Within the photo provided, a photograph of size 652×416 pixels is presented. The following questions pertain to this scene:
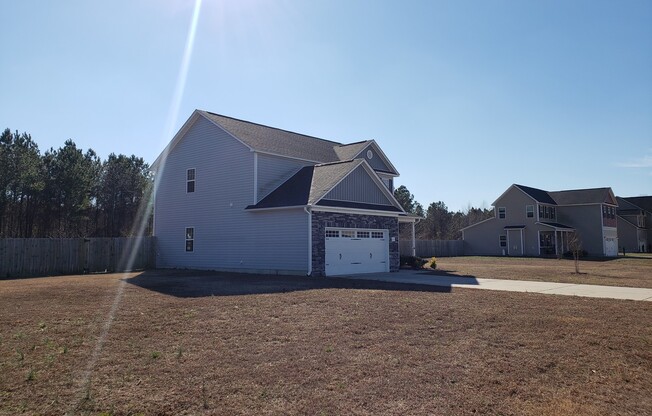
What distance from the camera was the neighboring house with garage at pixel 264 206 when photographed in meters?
20.1

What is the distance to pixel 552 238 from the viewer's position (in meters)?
47.1

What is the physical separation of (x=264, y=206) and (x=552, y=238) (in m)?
36.8

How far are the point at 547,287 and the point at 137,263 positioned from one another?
67.0 feet

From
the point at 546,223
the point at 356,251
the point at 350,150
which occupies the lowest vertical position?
the point at 356,251

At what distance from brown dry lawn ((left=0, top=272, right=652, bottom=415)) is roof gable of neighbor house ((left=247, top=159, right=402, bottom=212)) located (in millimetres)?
8659

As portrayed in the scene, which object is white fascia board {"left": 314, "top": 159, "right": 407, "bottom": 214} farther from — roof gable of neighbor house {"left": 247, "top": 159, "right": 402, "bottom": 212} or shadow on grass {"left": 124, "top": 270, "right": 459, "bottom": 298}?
shadow on grass {"left": 124, "top": 270, "right": 459, "bottom": 298}

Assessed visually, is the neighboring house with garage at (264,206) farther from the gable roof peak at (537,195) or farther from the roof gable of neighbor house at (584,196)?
the roof gable of neighbor house at (584,196)

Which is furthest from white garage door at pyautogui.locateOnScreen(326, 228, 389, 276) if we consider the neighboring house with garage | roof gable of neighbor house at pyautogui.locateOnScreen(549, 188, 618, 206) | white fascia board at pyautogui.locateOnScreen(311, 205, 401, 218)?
roof gable of neighbor house at pyautogui.locateOnScreen(549, 188, 618, 206)

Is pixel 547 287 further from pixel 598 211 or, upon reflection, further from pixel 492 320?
pixel 598 211

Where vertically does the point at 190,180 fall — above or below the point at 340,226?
above

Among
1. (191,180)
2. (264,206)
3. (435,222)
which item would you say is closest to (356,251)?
(264,206)

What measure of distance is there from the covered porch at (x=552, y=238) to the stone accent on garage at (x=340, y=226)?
27.9 meters

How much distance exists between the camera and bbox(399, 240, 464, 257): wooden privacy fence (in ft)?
136

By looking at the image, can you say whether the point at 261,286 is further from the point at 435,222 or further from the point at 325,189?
the point at 435,222
